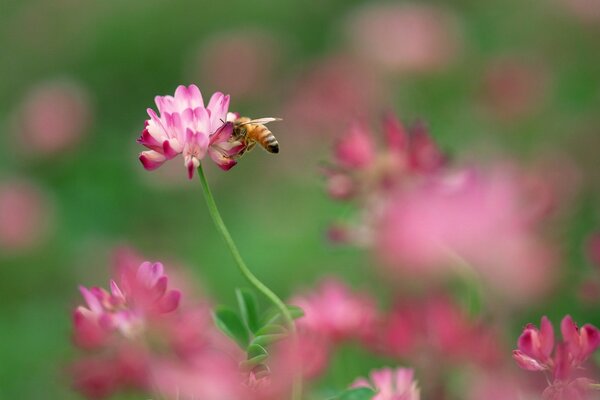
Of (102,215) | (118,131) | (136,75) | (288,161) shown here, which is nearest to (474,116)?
(288,161)

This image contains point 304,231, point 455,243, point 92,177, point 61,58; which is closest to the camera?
point 455,243

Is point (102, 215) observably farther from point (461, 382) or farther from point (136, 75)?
point (461, 382)

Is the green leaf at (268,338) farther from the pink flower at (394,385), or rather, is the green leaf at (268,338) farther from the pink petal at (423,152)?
the pink petal at (423,152)

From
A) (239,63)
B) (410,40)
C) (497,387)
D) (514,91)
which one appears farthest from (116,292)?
(239,63)

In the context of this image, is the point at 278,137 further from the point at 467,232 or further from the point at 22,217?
the point at 467,232

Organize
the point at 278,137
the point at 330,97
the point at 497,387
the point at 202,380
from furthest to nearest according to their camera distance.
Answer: the point at 278,137 < the point at 330,97 < the point at 497,387 < the point at 202,380

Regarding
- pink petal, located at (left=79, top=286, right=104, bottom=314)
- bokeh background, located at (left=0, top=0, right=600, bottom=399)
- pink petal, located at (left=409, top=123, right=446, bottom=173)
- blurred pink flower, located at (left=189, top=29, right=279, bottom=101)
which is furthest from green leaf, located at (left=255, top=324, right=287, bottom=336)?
blurred pink flower, located at (left=189, top=29, right=279, bottom=101)

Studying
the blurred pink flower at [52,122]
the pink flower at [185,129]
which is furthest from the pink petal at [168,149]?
the blurred pink flower at [52,122]

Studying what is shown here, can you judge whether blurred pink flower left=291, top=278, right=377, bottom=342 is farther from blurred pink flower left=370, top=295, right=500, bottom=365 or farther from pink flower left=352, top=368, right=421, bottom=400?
pink flower left=352, top=368, right=421, bottom=400
